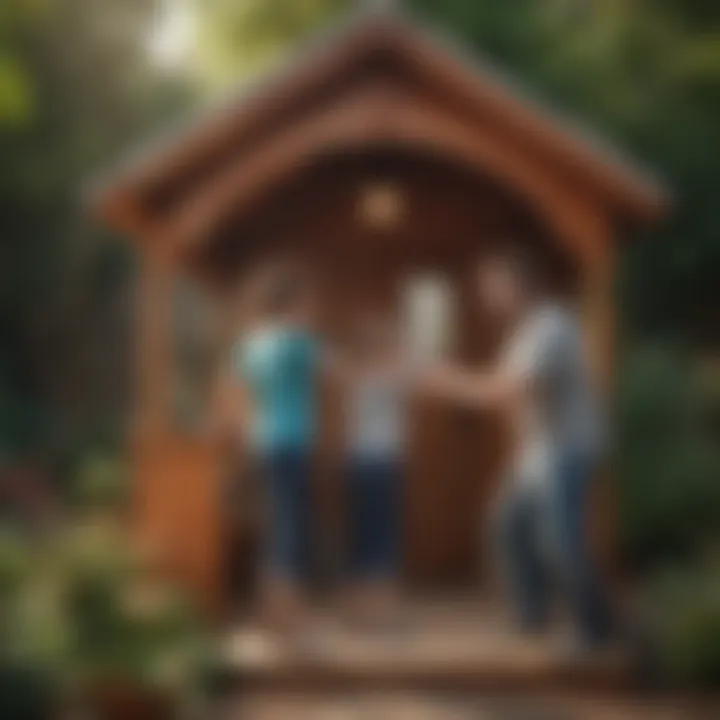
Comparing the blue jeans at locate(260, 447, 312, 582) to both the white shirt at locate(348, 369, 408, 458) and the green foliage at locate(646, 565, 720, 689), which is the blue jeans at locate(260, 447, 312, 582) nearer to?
the white shirt at locate(348, 369, 408, 458)

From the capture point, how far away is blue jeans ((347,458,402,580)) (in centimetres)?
765

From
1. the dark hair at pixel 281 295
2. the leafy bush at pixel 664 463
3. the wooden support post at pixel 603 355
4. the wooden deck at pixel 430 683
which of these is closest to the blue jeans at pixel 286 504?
the wooden deck at pixel 430 683

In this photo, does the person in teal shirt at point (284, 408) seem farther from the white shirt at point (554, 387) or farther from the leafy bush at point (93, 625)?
the white shirt at point (554, 387)

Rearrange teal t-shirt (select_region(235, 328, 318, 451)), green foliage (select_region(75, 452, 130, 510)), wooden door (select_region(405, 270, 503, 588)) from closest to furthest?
teal t-shirt (select_region(235, 328, 318, 451))
wooden door (select_region(405, 270, 503, 588))
green foliage (select_region(75, 452, 130, 510))

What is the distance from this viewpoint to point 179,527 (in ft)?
24.4

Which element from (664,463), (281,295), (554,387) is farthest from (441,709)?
(664,463)

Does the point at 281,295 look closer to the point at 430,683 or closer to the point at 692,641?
the point at 430,683

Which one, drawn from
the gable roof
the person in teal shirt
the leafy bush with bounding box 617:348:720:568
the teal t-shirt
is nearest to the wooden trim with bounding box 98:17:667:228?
the gable roof

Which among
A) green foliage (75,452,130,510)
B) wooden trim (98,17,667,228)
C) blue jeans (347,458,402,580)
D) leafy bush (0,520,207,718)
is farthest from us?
green foliage (75,452,130,510)

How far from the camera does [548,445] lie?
258 inches

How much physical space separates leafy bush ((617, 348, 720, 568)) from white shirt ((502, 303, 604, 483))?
286 cm

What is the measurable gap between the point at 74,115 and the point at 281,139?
591 cm

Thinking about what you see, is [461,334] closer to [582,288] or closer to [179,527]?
[582,288]

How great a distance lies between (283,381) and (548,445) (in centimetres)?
120
